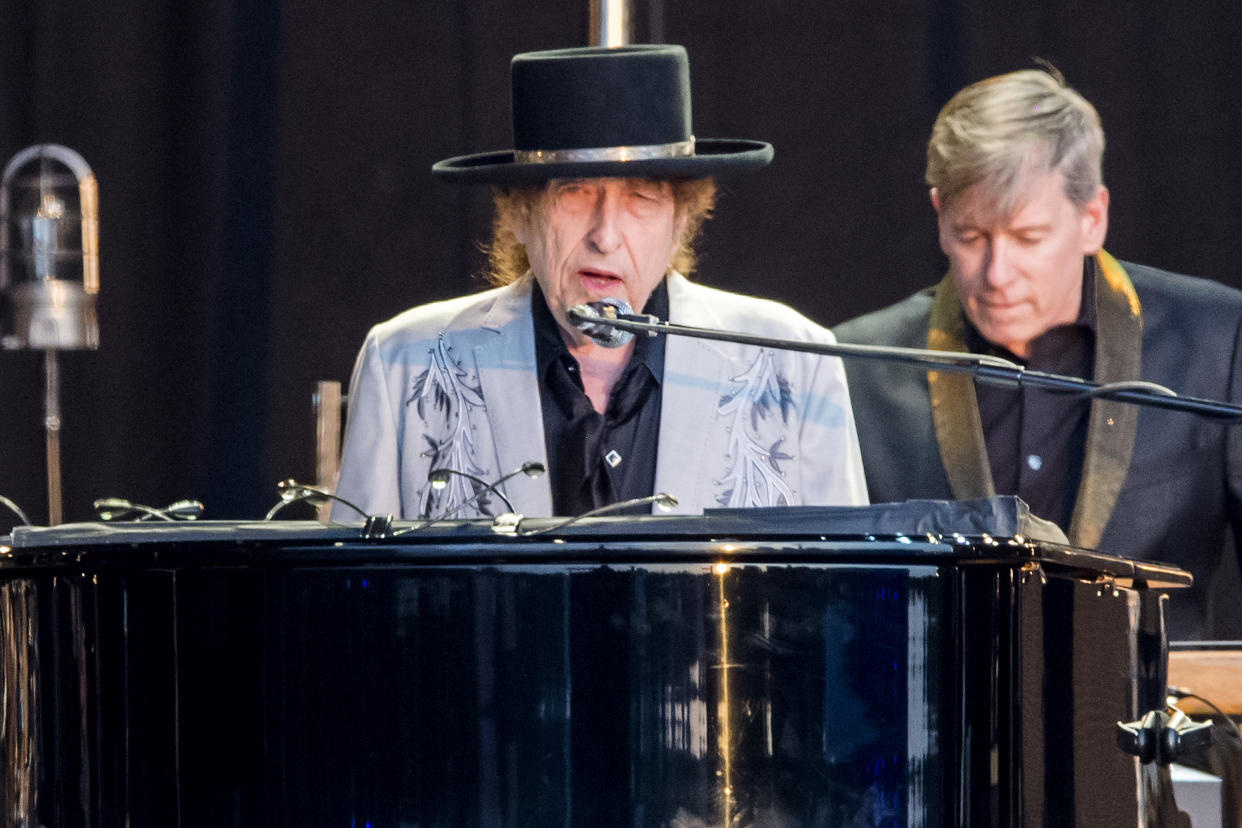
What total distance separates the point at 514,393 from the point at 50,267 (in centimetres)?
106

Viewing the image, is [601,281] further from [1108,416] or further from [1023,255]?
[1108,416]

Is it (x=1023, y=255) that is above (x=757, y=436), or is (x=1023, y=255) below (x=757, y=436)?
above

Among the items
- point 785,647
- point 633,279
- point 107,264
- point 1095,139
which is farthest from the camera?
point 107,264

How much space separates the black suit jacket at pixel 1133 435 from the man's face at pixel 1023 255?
0.24 feet

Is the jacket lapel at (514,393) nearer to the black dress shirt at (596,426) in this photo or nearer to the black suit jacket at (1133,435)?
the black dress shirt at (596,426)

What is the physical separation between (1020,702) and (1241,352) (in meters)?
1.64

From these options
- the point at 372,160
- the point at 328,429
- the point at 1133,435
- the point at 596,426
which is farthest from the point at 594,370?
the point at 372,160

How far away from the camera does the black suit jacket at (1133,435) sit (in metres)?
2.47

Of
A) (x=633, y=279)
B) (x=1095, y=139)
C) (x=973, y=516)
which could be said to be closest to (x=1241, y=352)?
(x=1095, y=139)

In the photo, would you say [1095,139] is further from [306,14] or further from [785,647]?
[785,647]

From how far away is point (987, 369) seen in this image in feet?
4.50

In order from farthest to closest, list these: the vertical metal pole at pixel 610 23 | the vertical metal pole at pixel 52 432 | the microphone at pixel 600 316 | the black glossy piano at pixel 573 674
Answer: the vertical metal pole at pixel 52 432 < the vertical metal pole at pixel 610 23 < the microphone at pixel 600 316 < the black glossy piano at pixel 573 674

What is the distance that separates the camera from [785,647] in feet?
3.68

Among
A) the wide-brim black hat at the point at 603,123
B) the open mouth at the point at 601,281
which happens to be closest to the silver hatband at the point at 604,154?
the wide-brim black hat at the point at 603,123
